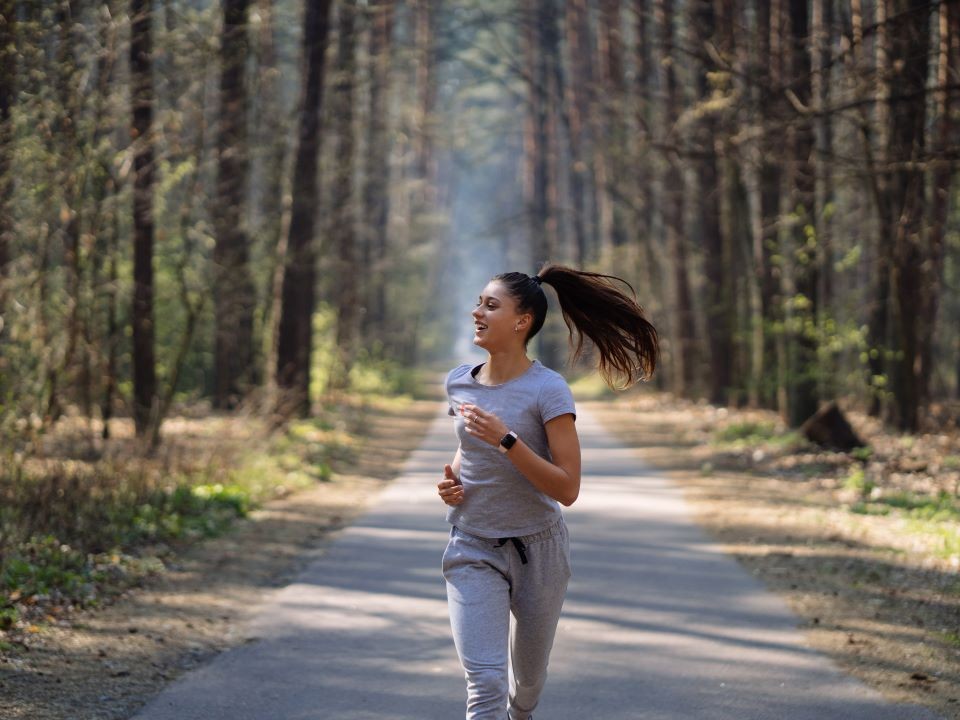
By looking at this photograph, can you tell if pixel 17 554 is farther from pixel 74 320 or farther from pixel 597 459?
pixel 597 459

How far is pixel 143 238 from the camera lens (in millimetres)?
16594

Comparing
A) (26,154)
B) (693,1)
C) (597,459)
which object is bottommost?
(597,459)

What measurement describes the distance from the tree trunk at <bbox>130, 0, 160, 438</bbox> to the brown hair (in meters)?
10.0

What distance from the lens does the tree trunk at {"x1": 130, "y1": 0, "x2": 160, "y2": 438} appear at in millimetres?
14852

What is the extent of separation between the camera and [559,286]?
4.92m

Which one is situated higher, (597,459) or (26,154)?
(26,154)

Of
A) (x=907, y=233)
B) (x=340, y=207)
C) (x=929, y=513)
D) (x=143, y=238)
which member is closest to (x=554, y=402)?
(x=929, y=513)

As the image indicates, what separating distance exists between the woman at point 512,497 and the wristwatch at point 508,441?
82mm

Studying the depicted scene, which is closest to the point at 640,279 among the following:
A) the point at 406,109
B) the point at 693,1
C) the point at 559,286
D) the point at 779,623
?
the point at 693,1

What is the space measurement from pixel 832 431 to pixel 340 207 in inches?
517

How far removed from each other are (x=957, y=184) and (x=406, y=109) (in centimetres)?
3540

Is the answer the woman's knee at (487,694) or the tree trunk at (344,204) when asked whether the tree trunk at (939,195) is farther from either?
the woman's knee at (487,694)

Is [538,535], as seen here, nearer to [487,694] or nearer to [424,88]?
[487,694]

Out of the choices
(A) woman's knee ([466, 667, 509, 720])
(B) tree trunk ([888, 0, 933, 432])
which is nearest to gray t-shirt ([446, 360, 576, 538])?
(A) woman's knee ([466, 667, 509, 720])
